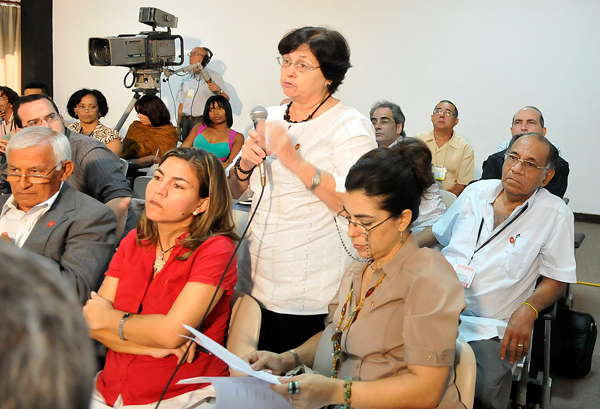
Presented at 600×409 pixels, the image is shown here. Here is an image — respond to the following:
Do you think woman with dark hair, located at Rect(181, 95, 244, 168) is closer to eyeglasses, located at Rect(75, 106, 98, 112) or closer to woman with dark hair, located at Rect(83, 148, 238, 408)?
eyeglasses, located at Rect(75, 106, 98, 112)

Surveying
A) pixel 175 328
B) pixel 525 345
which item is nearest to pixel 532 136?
pixel 525 345

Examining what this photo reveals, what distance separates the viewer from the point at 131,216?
2.64 metres

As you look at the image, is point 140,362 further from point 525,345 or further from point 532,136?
point 532,136

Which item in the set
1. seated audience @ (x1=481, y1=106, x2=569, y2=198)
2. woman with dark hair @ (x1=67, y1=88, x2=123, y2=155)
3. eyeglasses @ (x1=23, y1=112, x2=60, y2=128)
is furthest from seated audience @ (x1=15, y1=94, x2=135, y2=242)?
seated audience @ (x1=481, y1=106, x2=569, y2=198)

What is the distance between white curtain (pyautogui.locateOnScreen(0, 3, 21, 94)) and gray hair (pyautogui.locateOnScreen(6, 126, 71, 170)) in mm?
7341

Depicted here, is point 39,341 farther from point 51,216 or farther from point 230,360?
point 51,216

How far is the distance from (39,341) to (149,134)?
17.7 feet

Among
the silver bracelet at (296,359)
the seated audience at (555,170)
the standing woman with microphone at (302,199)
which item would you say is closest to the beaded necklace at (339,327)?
the silver bracelet at (296,359)

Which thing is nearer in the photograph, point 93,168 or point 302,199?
point 302,199

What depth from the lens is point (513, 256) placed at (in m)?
2.26

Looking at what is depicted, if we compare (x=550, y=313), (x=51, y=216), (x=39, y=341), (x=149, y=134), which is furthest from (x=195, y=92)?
(x=39, y=341)

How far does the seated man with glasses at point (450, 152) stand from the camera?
4.96 m

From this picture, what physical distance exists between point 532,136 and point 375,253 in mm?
1339

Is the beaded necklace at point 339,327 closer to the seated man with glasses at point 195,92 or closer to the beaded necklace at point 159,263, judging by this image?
the beaded necklace at point 159,263
